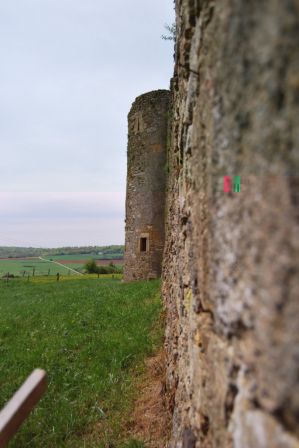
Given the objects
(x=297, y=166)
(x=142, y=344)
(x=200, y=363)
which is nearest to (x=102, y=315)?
(x=142, y=344)

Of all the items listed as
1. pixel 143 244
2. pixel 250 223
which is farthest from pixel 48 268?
pixel 250 223

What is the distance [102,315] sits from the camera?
7.79 m

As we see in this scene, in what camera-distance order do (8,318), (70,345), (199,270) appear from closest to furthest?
→ 1. (199,270)
2. (70,345)
3. (8,318)

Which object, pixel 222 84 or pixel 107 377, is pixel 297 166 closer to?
pixel 222 84

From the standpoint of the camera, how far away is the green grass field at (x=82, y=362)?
387 centimetres

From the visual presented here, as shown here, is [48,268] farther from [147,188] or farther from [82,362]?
[82,362]

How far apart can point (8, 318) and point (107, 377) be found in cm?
490

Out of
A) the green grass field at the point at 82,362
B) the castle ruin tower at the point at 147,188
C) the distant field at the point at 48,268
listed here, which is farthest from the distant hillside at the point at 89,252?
the green grass field at the point at 82,362

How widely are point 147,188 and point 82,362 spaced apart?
415 inches

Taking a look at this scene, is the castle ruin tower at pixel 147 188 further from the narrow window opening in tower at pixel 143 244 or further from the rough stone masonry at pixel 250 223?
the rough stone masonry at pixel 250 223

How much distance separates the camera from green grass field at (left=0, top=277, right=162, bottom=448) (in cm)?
387

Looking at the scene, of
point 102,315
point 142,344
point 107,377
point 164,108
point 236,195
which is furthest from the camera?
point 164,108

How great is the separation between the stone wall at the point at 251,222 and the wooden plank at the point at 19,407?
93 cm

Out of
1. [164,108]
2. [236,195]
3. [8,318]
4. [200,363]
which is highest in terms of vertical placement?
[164,108]
